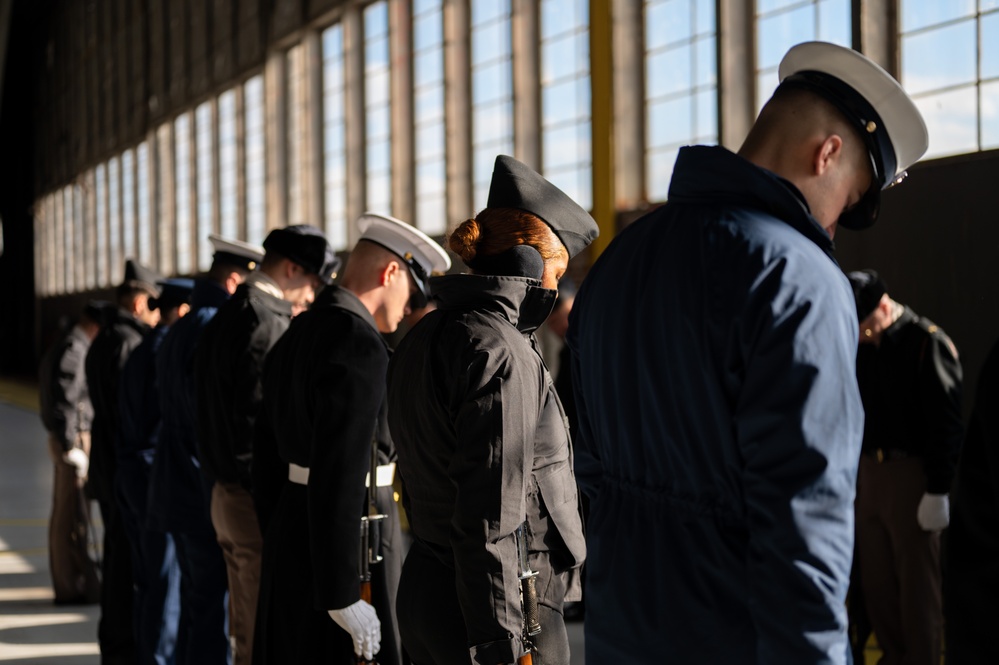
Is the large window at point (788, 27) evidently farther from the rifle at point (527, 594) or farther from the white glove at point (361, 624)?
the rifle at point (527, 594)

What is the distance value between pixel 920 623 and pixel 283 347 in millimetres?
3397

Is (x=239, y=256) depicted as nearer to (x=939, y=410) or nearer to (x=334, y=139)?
(x=939, y=410)

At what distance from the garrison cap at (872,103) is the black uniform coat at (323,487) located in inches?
71.2

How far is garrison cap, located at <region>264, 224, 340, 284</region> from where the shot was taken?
4.38 meters

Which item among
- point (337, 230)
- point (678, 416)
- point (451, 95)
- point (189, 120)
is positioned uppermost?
point (189, 120)

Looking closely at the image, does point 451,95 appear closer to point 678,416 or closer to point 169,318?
point 169,318

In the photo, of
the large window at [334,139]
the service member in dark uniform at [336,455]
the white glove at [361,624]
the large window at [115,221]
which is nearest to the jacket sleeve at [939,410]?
the service member in dark uniform at [336,455]

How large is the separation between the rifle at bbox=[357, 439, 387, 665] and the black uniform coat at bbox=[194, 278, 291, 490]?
88 centimetres

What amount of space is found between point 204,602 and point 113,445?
206 cm

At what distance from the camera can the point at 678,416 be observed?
1.84m

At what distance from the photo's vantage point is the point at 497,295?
8.55ft

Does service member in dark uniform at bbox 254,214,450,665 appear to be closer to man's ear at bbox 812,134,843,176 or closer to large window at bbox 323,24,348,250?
man's ear at bbox 812,134,843,176

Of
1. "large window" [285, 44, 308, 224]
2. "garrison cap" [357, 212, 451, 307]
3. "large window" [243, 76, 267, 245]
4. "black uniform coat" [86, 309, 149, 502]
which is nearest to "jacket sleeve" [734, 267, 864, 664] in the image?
"garrison cap" [357, 212, 451, 307]

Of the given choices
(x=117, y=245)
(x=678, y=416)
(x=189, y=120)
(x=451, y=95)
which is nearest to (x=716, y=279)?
(x=678, y=416)
